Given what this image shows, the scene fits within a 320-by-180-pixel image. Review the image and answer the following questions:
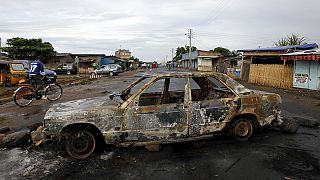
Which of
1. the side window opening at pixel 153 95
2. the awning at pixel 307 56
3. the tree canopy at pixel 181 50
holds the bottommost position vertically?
the side window opening at pixel 153 95

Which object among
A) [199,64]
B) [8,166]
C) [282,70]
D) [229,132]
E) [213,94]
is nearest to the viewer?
[8,166]

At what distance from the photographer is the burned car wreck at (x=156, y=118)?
17.0 ft

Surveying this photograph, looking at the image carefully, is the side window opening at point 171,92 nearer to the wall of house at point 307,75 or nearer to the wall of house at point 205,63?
the wall of house at point 307,75

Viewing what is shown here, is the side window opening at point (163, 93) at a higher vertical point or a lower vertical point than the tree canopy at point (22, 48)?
lower

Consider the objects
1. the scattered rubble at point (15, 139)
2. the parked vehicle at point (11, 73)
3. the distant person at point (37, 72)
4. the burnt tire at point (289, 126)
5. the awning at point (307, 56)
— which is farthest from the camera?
the parked vehicle at point (11, 73)

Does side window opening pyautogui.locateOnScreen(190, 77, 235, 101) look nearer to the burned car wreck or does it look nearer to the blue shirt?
the burned car wreck

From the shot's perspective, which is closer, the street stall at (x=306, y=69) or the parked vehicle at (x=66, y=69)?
the street stall at (x=306, y=69)

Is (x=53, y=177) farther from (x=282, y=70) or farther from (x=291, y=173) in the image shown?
(x=282, y=70)

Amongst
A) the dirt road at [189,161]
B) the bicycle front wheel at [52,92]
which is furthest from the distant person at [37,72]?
the dirt road at [189,161]

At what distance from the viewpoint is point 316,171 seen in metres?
4.54

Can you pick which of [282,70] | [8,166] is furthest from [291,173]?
[282,70]

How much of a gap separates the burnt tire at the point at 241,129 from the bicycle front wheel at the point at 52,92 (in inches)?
352

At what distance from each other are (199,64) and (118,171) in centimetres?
5783

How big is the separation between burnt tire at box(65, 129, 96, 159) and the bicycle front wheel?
7528 millimetres
